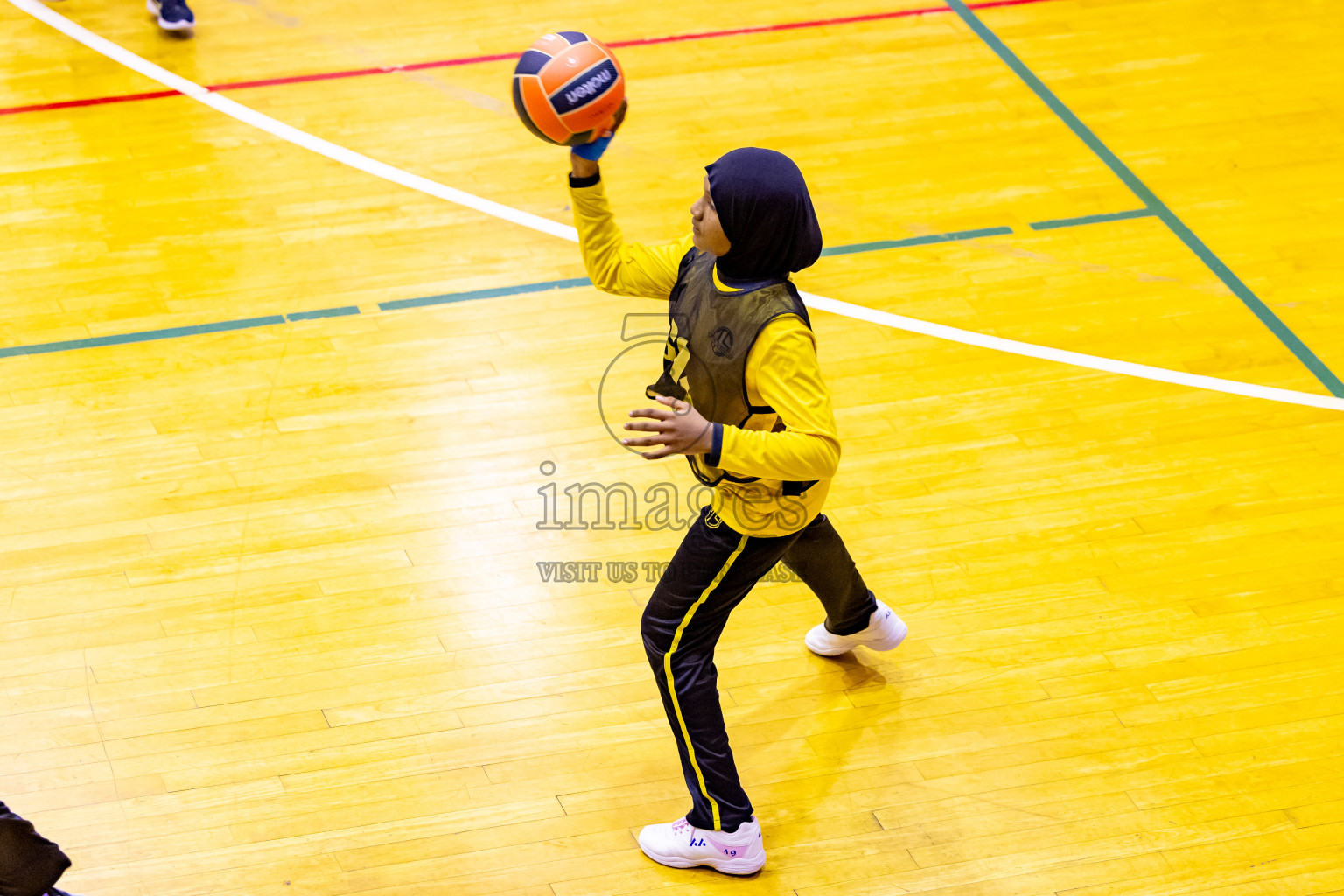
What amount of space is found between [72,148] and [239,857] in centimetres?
403

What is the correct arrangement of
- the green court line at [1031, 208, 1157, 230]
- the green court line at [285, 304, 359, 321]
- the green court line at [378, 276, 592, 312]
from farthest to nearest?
the green court line at [1031, 208, 1157, 230] → the green court line at [378, 276, 592, 312] → the green court line at [285, 304, 359, 321]

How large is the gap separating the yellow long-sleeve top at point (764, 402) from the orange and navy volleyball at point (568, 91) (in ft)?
0.59

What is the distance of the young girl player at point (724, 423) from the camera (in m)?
2.91

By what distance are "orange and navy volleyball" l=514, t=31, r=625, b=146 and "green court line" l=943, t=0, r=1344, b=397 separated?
11.0ft

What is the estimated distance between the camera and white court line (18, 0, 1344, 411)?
5.20 m

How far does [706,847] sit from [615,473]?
1621 mm

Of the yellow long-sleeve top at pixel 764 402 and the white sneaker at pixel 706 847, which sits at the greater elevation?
the yellow long-sleeve top at pixel 764 402

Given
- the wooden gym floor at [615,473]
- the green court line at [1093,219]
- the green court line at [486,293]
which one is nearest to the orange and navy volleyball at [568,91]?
the wooden gym floor at [615,473]

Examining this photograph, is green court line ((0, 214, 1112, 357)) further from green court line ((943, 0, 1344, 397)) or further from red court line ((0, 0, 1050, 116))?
red court line ((0, 0, 1050, 116))

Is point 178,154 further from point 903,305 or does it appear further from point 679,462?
point 903,305

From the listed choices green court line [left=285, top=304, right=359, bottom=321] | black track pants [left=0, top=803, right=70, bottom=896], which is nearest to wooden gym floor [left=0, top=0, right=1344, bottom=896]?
green court line [left=285, top=304, right=359, bottom=321]

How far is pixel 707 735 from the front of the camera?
3.41 meters

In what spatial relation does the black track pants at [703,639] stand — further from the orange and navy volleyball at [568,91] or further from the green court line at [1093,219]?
the green court line at [1093,219]

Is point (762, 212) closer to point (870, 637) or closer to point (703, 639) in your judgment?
point (703, 639)
